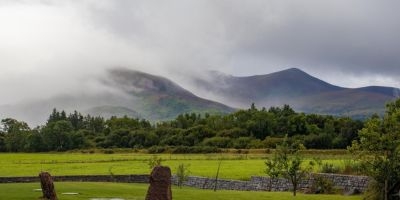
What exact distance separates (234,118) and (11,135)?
6177cm

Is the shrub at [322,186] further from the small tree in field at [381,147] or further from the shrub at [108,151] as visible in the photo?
the shrub at [108,151]

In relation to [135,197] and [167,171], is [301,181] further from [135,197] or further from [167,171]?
[167,171]

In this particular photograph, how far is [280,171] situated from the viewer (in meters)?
47.1

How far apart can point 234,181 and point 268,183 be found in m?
3.69

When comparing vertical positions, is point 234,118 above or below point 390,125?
above

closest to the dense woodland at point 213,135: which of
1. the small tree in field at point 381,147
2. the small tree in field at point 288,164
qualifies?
the small tree in field at point 288,164

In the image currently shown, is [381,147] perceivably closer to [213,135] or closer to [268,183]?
[268,183]

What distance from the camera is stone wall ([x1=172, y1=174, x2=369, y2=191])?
48.4 meters

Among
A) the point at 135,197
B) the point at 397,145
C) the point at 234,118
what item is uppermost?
the point at 234,118

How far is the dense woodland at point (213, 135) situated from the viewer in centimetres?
12275

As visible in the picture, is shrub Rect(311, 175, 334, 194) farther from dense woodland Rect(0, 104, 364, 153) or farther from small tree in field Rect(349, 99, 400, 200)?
dense woodland Rect(0, 104, 364, 153)

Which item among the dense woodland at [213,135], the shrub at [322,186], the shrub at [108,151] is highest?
the dense woodland at [213,135]

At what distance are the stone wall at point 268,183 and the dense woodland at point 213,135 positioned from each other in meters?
59.6

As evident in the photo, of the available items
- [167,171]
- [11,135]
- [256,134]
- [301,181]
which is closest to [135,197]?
[167,171]
